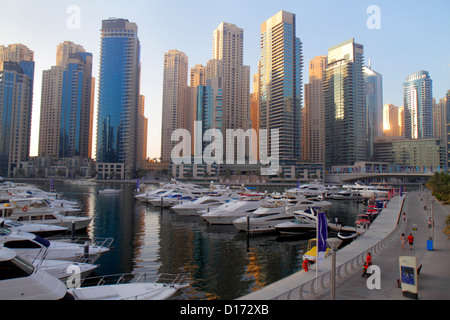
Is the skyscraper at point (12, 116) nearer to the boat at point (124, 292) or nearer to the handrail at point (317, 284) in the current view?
the boat at point (124, 292)

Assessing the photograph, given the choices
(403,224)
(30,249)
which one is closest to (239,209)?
(403,224)

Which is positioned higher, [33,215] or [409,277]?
[409,277]

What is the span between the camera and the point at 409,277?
1195cm

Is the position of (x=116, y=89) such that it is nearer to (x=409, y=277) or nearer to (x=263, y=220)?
(x=263, y=220)

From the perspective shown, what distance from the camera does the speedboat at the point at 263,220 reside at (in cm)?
3272

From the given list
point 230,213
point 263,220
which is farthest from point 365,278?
point 230,213

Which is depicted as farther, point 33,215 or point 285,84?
point 285,84

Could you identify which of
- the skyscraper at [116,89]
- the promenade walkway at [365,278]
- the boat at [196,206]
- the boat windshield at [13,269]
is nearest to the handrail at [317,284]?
the promenade walkway at [365,278]

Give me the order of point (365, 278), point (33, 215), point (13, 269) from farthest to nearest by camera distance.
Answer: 1. point (33, 215)
2. point (365, 278)
3. point (13, 269)

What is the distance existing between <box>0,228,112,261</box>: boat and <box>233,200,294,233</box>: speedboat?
1657 centimetres

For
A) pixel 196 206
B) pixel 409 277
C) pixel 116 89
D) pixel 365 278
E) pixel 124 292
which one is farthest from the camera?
pixel 116 89

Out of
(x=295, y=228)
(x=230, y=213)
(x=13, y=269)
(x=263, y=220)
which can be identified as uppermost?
(x=13, y=269)

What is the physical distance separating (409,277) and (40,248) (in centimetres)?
1937
